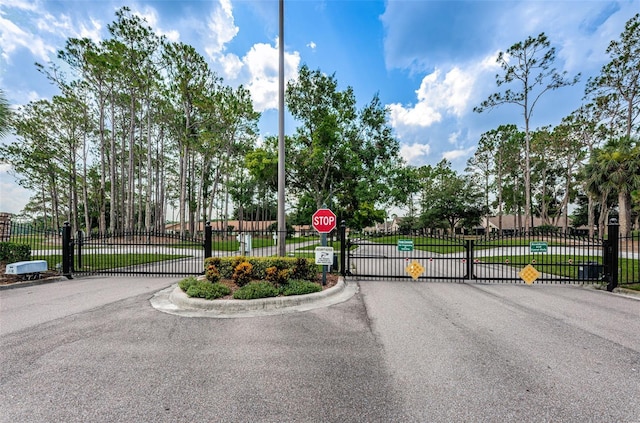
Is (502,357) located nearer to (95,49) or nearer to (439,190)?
(95,49)

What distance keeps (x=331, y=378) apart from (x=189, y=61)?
26460mm

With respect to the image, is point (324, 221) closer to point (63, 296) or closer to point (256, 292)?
point (256, 292)

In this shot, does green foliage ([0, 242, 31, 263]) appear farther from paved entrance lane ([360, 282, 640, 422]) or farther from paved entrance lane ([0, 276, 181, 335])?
paved entrance lane ([360, 282, 640, 422])

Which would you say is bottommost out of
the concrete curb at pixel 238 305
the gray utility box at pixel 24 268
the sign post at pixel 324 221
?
the concrete curb at pixel 238 305

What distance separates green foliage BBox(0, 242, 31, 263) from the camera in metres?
9.00

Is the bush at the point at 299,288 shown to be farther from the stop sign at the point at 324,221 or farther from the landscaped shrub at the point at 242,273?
the stop sign at the point at 324,221

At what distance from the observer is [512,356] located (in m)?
3.46

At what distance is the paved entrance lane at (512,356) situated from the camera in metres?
2.48

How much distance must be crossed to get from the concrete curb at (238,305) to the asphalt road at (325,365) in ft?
0.96

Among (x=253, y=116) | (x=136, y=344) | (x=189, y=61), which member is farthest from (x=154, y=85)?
(x=136, y=344)

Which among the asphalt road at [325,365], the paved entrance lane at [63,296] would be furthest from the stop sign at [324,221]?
the paved entrance lane at [63,296]

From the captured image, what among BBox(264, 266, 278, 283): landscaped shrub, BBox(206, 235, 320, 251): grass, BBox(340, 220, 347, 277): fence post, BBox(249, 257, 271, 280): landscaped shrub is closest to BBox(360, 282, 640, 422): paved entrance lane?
BBox(340, 220, 347, 277): fence post

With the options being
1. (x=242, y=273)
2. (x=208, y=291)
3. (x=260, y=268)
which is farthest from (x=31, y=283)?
(x=260, y=268)

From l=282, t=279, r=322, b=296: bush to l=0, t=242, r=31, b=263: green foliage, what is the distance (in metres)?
9.67
